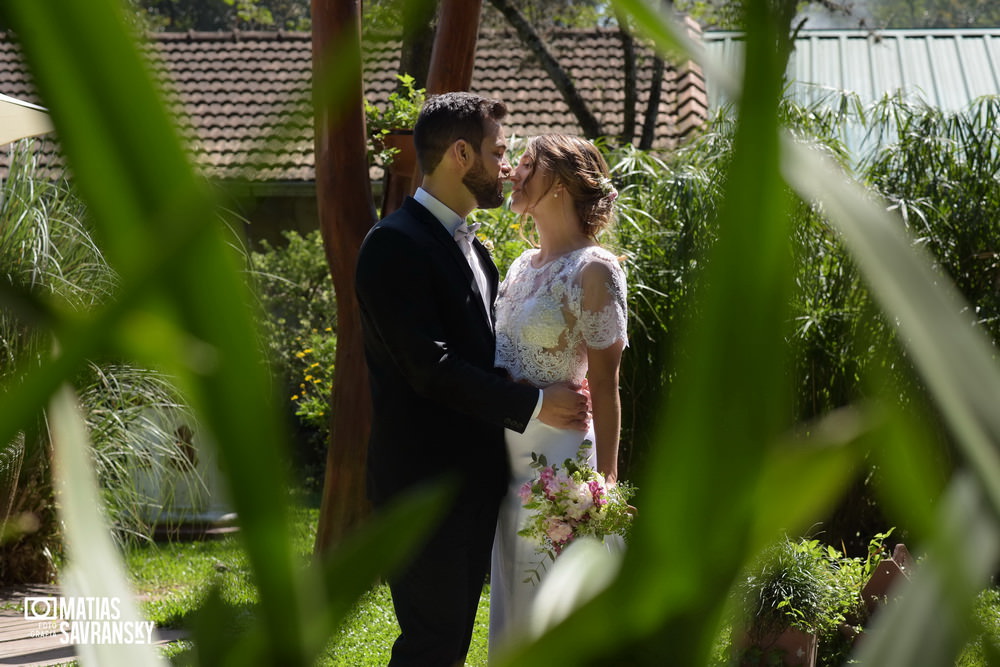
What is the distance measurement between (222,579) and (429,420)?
8.22 ft

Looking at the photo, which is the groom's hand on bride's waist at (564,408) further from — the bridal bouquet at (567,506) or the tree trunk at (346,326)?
the tree trunk at (346,326)

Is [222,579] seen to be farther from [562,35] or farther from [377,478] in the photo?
[562,35]

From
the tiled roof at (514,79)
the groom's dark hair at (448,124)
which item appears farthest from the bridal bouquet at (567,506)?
the tiled roof at (514,79)

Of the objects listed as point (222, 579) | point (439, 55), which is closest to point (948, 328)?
point (222, 579)

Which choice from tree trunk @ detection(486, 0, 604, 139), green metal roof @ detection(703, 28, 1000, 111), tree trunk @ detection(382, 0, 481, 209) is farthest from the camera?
green metal roof @ detection(703, 28, 1000, 111)

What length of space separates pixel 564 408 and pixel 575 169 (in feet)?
2.26

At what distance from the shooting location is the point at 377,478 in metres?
2.82

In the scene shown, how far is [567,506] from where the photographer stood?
2.65m

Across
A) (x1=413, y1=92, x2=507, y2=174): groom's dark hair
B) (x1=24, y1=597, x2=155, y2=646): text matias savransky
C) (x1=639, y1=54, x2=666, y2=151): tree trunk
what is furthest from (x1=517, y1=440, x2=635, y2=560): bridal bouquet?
(x1=639, y1=54, x2=666, y2=151): tree trunk

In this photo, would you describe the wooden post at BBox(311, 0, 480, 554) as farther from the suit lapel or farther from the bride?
the suit lapel

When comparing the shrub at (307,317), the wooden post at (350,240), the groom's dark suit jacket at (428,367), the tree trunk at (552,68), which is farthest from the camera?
the tree trunk at (552,68)

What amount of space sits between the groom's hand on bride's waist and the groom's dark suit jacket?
88mm

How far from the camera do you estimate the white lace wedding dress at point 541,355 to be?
285cm

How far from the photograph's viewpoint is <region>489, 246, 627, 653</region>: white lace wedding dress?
285 centimetres
